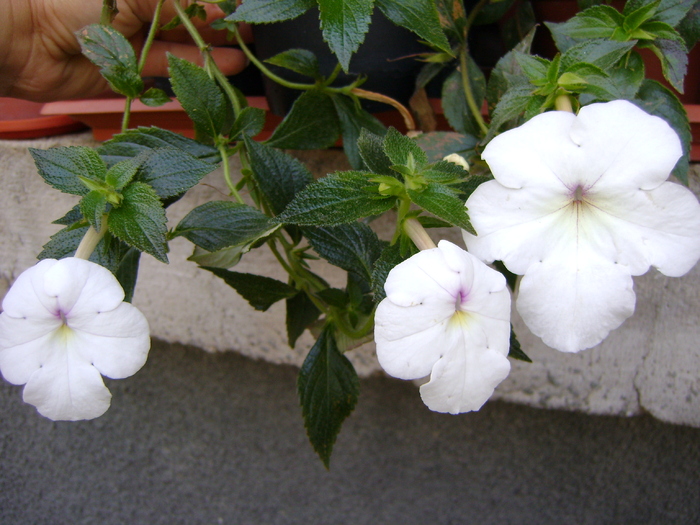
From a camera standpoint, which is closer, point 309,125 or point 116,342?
point 116,342

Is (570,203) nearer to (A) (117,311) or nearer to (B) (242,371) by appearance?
(A) (117,311)

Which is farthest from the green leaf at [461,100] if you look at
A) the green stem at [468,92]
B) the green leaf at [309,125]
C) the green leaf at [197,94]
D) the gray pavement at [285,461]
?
the gray pavement at [285,461]

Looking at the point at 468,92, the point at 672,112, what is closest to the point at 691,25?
the point at 672,112

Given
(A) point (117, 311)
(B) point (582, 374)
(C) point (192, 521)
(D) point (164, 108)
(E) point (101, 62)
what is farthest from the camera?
(C) point (192, 521)

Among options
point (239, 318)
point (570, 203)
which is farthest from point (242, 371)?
point (570, 203)

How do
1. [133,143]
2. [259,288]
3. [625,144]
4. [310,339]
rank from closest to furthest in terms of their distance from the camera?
[625,144] → [133,143] → [259,288] → [310,339]

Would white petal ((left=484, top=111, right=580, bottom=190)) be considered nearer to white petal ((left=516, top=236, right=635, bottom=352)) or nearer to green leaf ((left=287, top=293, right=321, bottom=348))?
white petal ((left=516, top=236, right=635, bottom=352))

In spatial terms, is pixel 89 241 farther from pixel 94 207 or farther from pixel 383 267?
pixel 383 267
